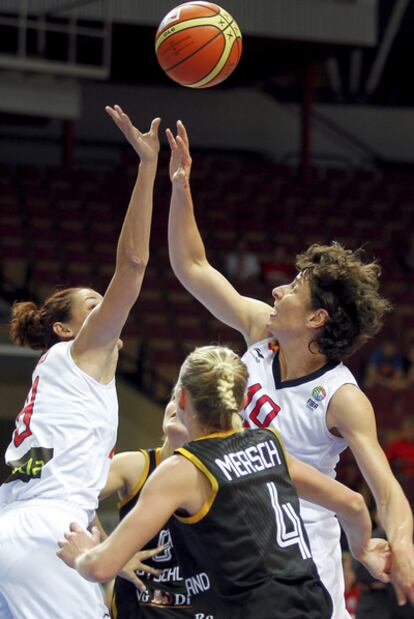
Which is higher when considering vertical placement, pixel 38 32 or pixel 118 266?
pixel 38 32

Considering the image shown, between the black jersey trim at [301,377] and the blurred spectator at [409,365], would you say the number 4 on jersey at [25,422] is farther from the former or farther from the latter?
the blurred spectator at [409,365]

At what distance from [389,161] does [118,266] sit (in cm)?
1849

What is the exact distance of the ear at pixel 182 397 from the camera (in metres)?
3.40

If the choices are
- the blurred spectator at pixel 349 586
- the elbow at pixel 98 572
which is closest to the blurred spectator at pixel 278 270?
the blurred spectator at pixel 349 586

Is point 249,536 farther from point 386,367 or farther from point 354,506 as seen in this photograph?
point 386,367

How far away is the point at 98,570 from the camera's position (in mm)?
3201

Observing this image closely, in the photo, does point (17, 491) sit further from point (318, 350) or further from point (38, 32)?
point (38, 32)

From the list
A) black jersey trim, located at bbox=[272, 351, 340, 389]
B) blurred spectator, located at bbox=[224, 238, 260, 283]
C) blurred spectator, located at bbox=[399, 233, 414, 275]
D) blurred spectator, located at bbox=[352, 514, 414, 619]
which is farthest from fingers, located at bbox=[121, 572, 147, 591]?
blurred spectator, located at bbox=[399, 233, 414, 275]

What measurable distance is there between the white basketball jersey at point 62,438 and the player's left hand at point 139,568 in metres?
0.26

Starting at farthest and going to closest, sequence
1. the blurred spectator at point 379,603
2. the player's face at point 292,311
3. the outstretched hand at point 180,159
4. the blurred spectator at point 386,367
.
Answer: the blurred spectator at point 386,367 < the blurred spectator at point 379,603 < the outstretched hand at point 180,159 < the player's face at point 292,311

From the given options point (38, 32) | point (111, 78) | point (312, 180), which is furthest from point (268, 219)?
point (111, 78)

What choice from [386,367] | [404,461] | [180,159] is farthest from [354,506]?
[386,367]

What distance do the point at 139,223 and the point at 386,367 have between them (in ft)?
30.1

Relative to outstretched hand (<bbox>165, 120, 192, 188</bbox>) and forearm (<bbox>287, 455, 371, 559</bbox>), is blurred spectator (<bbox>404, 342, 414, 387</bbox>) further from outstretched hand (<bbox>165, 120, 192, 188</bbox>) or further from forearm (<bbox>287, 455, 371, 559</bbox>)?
forearm (<bbox>287, 455, 371, 559</bbox>)
